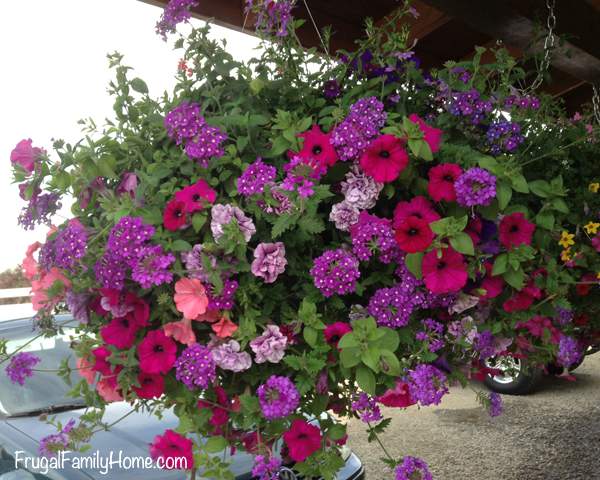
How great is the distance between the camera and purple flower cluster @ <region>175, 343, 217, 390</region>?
102 centimetres

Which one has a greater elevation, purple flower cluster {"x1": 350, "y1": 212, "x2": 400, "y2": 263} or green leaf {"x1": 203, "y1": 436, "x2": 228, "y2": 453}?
purple flower cluster {"x1": 350, "y1": 212, "x2": 400, "y2": 263}

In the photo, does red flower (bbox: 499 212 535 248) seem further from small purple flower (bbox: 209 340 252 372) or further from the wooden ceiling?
the wooden ceiling

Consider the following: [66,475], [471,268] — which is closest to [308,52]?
[471,268]

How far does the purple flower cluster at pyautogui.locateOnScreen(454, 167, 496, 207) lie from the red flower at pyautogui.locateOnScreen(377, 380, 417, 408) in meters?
0.41

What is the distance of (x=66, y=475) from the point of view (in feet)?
7.14

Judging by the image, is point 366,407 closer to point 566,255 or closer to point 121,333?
point 121,333

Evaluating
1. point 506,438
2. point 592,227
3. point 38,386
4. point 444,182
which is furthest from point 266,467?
point 506,438

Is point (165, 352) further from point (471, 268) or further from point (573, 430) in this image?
point (573, 430)

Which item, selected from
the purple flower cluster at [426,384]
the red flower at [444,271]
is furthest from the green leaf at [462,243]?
the purple flower cluster at [426,384]

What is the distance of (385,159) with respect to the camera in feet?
3.52

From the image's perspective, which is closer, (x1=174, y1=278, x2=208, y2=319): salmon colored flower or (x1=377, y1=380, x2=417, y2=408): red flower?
(x1=174, y1=278, x2=208, y2=319): salmon colored flower

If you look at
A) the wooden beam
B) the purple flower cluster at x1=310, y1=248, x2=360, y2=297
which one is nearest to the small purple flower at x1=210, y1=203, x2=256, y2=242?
the purple flower cluster at x1=310, y1=248, x2=360, y2=297

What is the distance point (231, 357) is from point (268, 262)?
0.20m

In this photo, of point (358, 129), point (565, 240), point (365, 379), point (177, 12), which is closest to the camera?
point (365, 379)
